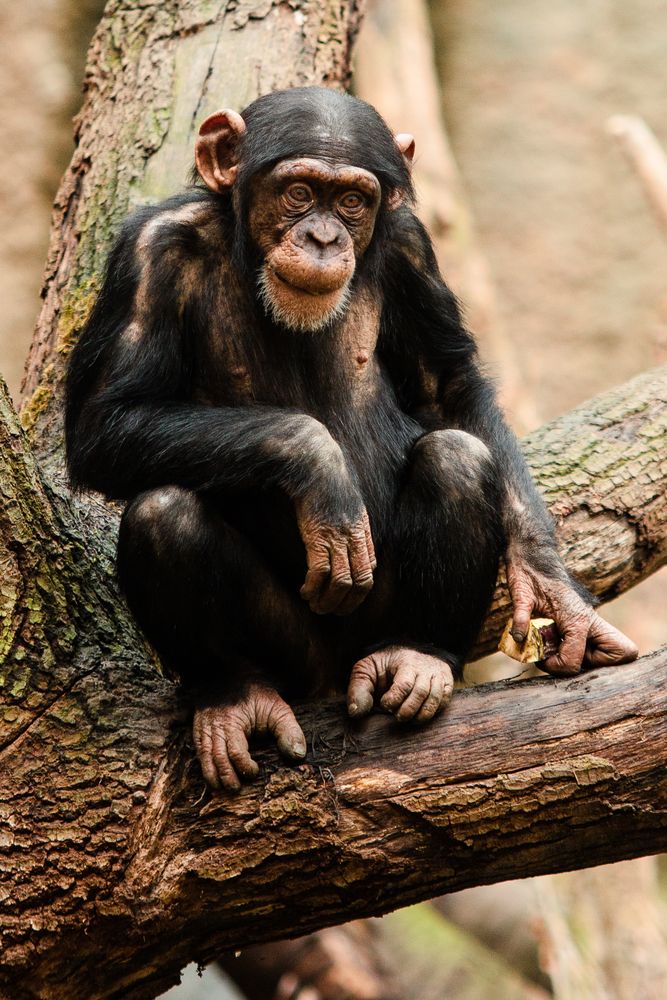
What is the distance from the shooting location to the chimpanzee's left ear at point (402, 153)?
434 cm

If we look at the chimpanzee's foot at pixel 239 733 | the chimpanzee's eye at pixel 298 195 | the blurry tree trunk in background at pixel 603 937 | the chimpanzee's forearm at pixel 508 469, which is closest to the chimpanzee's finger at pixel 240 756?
the chimpanzee's foot at pixel 239 733

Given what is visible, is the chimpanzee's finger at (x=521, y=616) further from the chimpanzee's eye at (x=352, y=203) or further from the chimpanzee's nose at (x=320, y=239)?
the chimpanzee's eye at (x=352, y=203)

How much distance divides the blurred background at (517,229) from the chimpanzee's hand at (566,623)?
5.44m

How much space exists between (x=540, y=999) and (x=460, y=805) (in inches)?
332

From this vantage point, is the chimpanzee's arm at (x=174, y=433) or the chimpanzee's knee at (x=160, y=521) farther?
the chimpanzee's arm at (x=174, y=433)

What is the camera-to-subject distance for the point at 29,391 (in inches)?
209

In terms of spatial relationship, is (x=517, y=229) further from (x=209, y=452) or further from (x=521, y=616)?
(x=209, y=452)

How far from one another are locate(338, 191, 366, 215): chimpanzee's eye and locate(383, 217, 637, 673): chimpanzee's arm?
0.41 m

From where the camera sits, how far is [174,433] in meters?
3.80

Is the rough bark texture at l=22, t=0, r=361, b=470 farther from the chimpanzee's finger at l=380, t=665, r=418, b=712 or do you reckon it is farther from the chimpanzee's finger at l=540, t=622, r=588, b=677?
the chimpanzee's finger at l=540, t=622, r=588, b=677

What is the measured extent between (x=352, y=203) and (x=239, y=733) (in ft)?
5.90

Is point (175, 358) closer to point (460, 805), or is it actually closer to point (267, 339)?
point (267, 339)

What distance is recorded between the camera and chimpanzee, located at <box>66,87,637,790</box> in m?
3.62

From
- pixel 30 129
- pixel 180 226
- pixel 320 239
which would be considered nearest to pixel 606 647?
pixel 320 239
